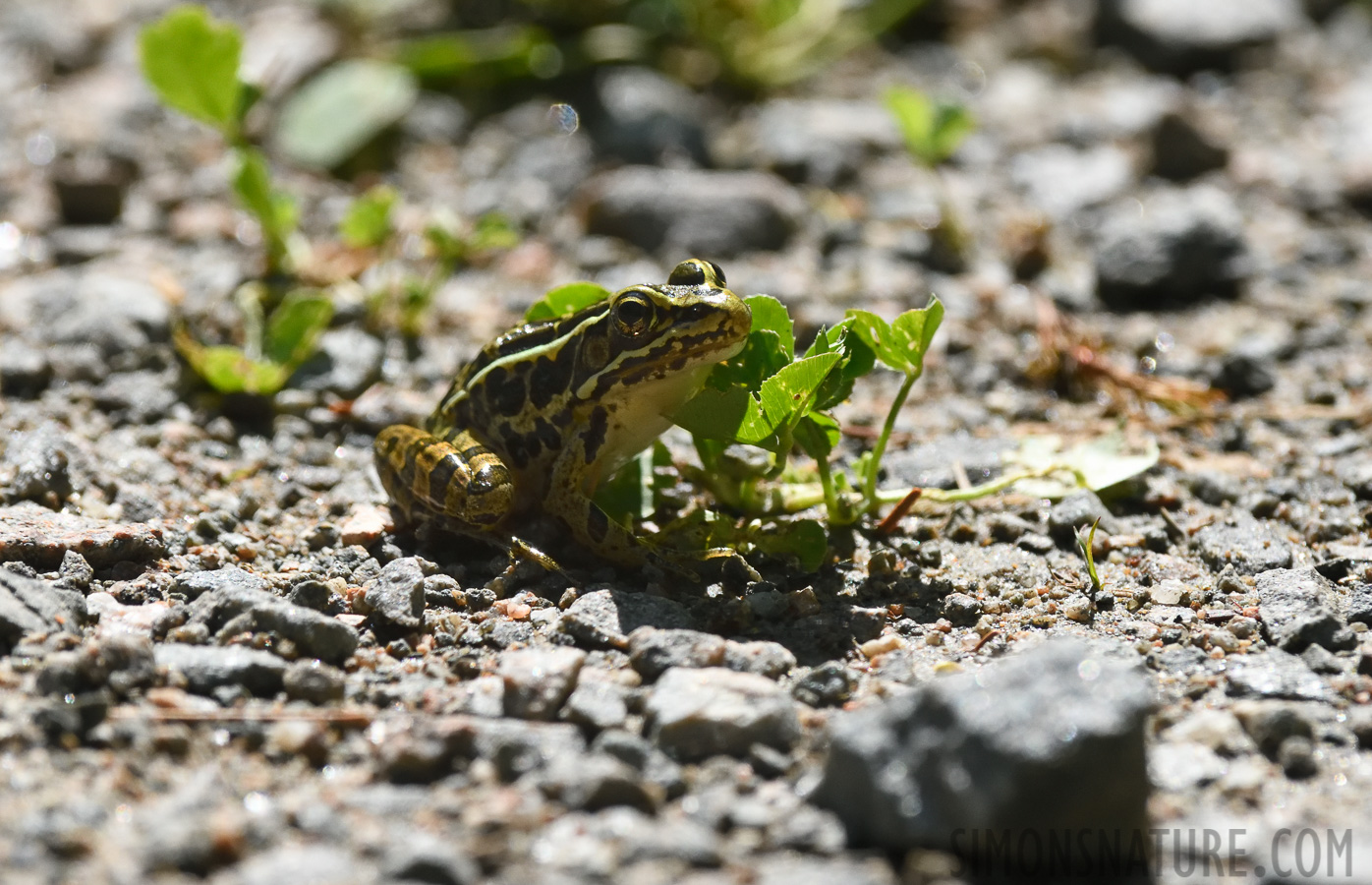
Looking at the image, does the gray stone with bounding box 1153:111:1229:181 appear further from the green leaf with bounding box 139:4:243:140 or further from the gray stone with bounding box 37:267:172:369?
the gray stone with bounding box 37:267:172:369

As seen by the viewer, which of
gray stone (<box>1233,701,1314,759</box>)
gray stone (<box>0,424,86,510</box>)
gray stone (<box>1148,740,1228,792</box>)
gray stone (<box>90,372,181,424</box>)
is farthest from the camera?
gray stone (<box>90,372,181,424</box>)

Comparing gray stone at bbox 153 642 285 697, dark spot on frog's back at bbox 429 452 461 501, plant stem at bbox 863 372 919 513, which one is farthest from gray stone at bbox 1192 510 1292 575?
gray stone at bbox 153 642 285 697

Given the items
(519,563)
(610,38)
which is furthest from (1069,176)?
(519,563)

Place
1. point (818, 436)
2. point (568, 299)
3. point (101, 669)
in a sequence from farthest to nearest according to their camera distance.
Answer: point (568, 299) → point (818, 436) → point (101, 669)

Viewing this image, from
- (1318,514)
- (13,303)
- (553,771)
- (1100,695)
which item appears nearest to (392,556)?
(553,771)


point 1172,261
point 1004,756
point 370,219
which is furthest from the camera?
point 1172,261

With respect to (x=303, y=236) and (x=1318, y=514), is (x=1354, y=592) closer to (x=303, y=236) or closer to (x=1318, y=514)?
(x=1318, y=514)

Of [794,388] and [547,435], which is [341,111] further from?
[794,388]
